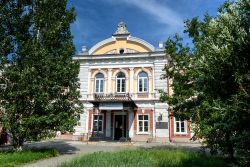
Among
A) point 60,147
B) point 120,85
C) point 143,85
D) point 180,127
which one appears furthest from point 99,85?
point 60,147

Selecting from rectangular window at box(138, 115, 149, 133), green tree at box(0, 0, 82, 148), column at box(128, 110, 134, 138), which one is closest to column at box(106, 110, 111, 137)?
column at box(128, 110, 134, 138)

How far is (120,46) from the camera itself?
26.3m

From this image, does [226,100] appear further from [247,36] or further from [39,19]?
[39,19]

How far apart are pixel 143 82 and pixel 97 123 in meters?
6.25

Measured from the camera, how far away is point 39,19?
46.5 feet

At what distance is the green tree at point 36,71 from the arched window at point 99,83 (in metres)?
11.0

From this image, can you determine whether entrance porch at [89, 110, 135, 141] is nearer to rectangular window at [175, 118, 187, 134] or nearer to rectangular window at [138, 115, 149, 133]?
rectangular window at [138, 115, 149, 133]

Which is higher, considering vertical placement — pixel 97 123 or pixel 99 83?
pixel 99 83

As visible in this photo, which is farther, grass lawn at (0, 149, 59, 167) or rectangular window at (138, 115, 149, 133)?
rectangular window at (138, 115, 149, 133)

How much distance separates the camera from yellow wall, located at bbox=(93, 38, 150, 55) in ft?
85.1

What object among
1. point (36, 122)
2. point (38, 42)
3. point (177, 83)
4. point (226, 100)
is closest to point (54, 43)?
point (38, 42)

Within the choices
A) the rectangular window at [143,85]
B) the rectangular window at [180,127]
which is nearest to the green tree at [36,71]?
the rectangular window at [143,85]

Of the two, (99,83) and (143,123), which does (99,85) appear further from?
(143,123)

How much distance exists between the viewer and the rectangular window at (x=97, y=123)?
24.9 metres
